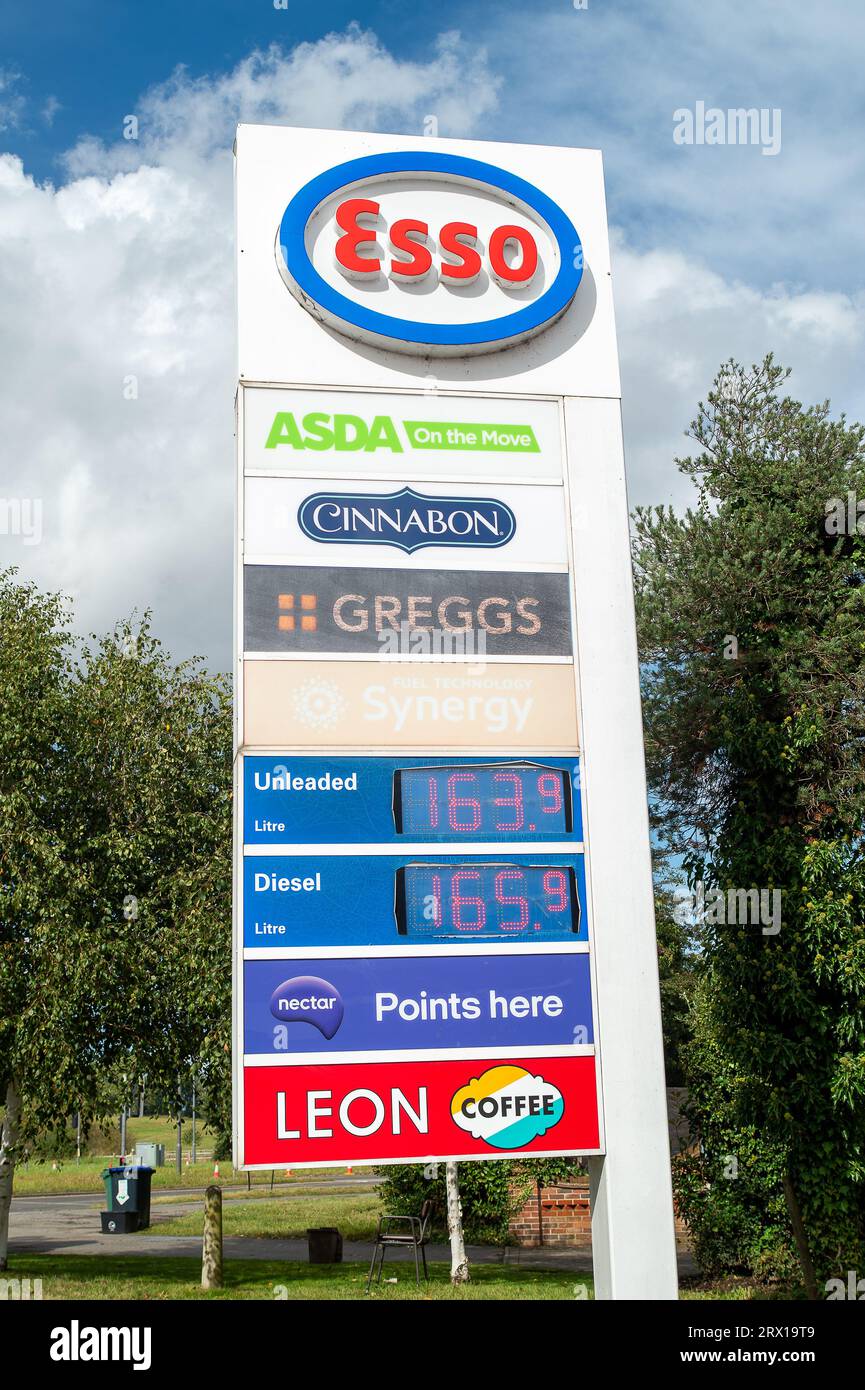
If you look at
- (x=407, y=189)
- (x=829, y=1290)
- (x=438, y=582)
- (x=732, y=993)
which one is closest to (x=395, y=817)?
(x=438, y=582)

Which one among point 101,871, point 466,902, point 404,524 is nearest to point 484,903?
Answer: point 466,902

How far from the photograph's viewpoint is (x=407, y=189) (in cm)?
1022

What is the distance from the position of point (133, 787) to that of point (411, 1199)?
34.4 ft

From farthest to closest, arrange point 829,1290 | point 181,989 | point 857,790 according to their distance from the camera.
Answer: point 181,989 < point 857,790 < point 829,1290

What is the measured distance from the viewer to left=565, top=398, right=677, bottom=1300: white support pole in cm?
826

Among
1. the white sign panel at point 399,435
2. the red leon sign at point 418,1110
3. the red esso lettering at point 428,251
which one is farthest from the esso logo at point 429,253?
the red leon sign at point 418,1110

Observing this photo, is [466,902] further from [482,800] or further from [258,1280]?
[258,1280]

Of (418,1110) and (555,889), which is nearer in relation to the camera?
(418,1110)

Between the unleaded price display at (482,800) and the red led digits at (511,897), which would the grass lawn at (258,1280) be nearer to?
the red led digits at (511,897)

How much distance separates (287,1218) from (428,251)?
91.1 ft

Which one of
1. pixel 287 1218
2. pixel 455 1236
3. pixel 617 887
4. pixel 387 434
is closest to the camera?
pixel 617 887

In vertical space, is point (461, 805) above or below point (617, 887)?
above

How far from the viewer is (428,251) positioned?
396 inches

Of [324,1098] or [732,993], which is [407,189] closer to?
[324,1098]
